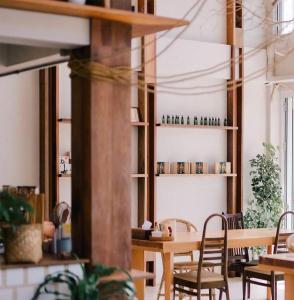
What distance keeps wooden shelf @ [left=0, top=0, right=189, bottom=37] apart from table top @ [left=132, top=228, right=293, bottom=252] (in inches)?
112

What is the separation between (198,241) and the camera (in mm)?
6762

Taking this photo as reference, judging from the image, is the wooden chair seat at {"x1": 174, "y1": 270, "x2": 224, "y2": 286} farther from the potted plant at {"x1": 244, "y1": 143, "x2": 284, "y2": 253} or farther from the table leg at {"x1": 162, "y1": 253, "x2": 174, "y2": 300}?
the potted plant at {"x1": 244, "y1": 143, "x2": 284, "y2": 253}

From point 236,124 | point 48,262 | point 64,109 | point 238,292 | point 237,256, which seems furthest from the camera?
point 236,124

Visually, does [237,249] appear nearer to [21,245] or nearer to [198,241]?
[198,241]

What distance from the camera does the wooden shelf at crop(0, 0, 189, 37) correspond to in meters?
3.58

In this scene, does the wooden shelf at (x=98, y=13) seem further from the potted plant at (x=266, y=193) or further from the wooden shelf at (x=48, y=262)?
the potted plant at (x=266, y=193)

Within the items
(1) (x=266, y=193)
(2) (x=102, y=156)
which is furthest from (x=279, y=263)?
(1) (x=266, y=193)

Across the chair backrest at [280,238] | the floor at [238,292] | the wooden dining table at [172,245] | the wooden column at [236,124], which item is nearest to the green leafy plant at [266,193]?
the wooden column at [236,124]

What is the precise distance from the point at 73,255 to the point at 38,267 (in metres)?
0.21

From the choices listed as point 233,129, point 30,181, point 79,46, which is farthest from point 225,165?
point 79,46

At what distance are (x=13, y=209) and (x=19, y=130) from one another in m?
4.49

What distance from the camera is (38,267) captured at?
3.70 meters

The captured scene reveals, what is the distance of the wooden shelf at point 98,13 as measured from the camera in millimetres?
3583

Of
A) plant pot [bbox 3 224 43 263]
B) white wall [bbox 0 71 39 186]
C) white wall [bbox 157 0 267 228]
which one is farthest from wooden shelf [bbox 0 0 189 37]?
white wall [bbox 157 0 267 228]
